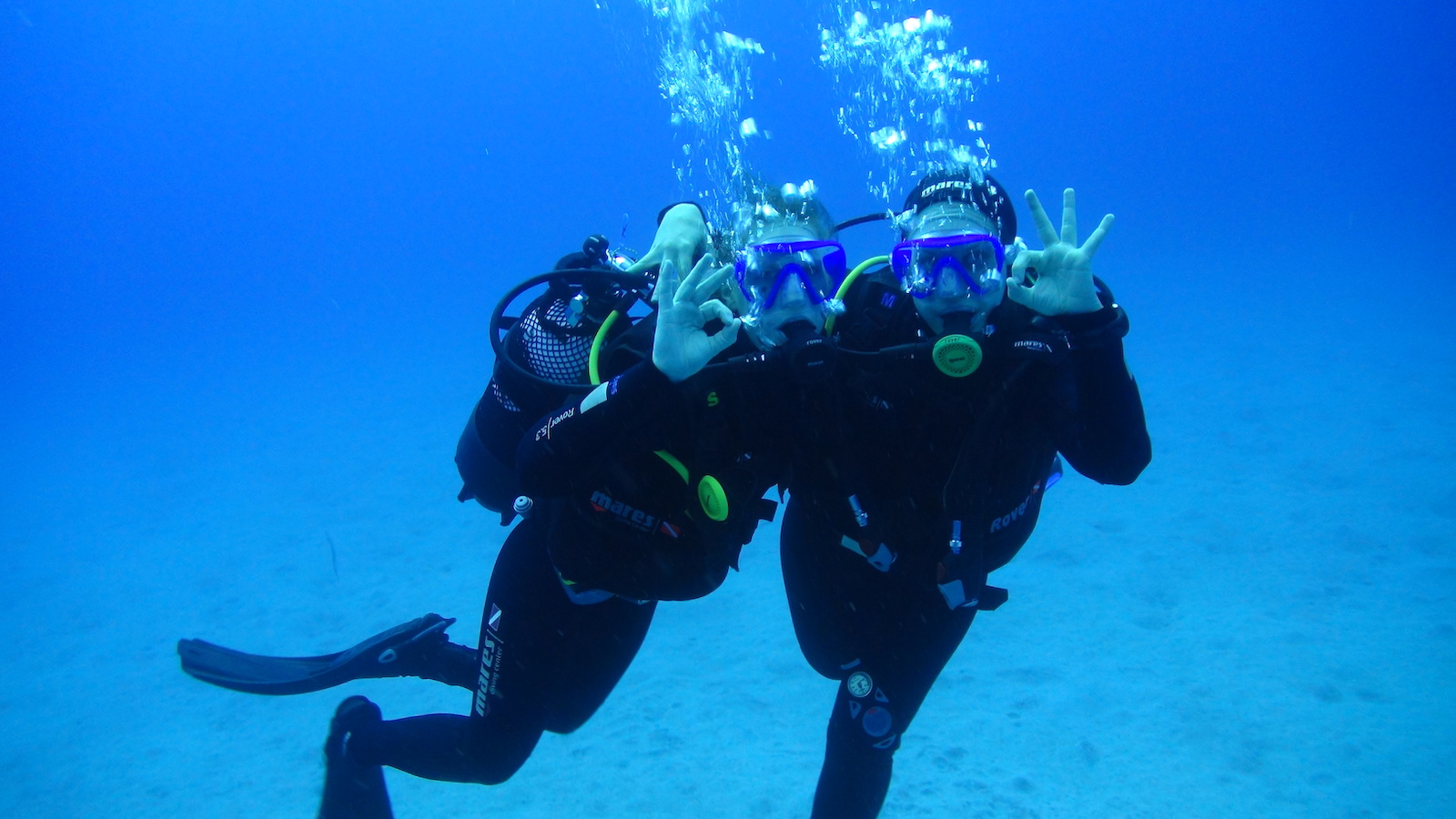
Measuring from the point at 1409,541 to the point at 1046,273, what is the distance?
26.3ft

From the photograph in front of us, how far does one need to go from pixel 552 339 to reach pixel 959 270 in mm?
1606

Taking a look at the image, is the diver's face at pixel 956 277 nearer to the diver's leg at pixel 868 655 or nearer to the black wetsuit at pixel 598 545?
the black wetsuit at pixel 598 545

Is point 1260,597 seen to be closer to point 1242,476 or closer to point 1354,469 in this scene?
point 1242,476

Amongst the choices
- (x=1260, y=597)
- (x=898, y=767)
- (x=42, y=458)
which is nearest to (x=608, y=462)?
(x=898, y=767)

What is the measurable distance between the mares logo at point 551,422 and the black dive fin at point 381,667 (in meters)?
2.03

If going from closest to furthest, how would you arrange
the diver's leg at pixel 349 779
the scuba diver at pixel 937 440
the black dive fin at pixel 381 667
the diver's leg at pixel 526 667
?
1. the scuba diver at pixel 937 440
2. the diver's leg at pixel 526 667
3. the diver's leg at pixel 349 779
4. the black dive fin at pixel 381 667

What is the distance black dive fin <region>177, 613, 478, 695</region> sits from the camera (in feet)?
13.1

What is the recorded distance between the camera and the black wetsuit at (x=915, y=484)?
2600 millimetres

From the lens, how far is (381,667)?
13.0 ft

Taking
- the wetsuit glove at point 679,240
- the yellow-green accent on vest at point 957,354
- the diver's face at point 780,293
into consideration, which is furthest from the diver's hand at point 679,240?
the yellow-green accent on vest at point 957,354

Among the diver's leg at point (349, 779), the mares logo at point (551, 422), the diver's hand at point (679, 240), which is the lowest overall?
the diver's leg at point (349, 779)

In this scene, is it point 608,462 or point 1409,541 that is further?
point 1409,541

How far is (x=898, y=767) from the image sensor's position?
16.2 feet

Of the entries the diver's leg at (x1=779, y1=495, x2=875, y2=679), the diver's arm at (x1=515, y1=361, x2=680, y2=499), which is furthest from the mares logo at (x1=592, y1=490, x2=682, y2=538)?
the diver's leg at (x1=779, y1=495, x2=875, y2=679)
